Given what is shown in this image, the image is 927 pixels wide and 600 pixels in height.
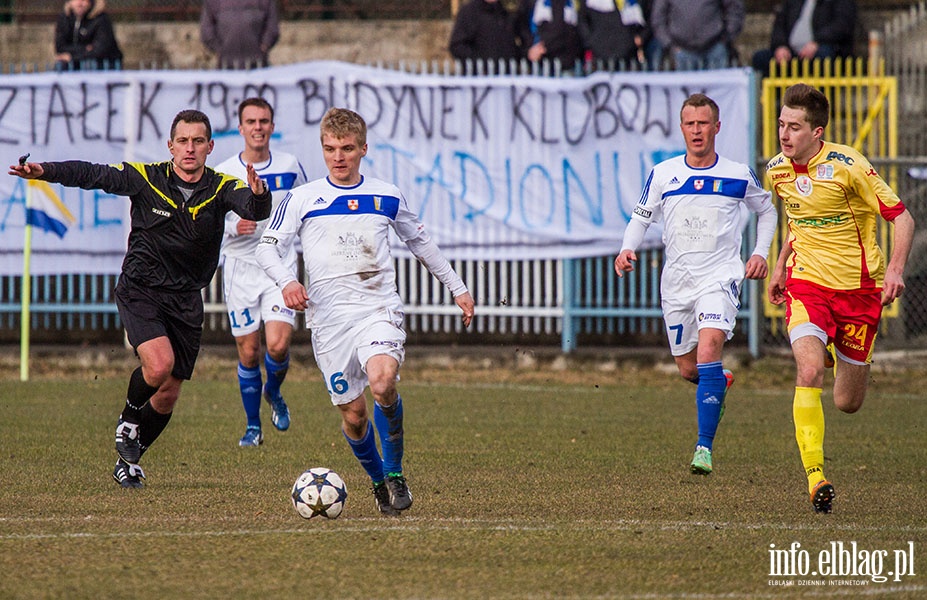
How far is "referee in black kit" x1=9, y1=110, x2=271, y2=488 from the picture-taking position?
8.85 meters

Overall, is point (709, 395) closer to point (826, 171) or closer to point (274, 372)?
point (826, 171)

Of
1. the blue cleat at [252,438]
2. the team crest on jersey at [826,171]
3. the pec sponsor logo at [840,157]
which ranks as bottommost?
the blue cleat at [252,438]

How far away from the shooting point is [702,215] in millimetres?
9984

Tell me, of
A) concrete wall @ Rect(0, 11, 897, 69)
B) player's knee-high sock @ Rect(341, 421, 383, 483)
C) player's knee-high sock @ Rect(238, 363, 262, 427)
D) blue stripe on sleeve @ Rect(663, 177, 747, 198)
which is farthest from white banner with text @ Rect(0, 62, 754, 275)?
player's knee-high sock @ Rect(341, 421, 383, 483)

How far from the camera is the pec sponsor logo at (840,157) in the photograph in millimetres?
8398

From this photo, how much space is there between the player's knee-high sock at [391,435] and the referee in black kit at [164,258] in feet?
5.29

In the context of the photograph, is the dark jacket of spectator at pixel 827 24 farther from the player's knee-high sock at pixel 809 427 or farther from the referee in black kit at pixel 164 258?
the referee in black kit at pixel 164 258

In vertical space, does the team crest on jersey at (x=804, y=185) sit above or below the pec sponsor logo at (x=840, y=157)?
Result: below

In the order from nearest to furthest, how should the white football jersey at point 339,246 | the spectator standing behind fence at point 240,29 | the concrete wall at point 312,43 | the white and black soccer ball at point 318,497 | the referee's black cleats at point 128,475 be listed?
the white and black soccer ball at point 318,497, the white football jersey at point 339,246, the referee's black cleats at point 128,475, the spectator standing behind fence at point 240,29, the concrete wall at point 312,43

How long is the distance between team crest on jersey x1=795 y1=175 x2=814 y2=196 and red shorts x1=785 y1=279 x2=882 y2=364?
0.51 meters

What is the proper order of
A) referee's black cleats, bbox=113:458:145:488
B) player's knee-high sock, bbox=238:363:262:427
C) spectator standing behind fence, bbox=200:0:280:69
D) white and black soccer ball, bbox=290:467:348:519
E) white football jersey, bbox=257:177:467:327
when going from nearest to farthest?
white and black soccer ball, bbox=290:467:348:519 → white football jersey, bbox=257:177:467:327 → referee's black cleats, bbox=113:458:145:488 → player's knee-high sock, bbox=238:363:262:427 → spectator standing behind fence, bbox=200:0:280:69

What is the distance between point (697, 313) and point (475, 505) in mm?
2556

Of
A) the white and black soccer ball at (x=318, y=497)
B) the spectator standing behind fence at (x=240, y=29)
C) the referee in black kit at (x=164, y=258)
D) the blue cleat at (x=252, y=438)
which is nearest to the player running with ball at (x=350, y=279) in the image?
the white and black soccer ball at (x=318, y=497)

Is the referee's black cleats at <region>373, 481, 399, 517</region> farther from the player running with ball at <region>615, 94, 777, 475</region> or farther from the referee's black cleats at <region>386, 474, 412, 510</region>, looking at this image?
the player running with ball at <region>615, 94, 777, 475</region>
